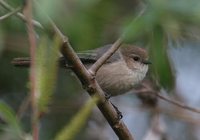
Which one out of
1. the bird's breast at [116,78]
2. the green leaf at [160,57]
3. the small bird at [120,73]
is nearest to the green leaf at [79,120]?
the green leaf at [160,57]

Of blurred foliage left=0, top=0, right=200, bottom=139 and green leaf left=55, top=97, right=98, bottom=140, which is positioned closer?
green leaf left=55, top=97, right=98, bottom=140

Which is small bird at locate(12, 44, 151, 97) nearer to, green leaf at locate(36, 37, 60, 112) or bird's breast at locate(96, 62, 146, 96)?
bird's breast at locate(96, 62, 146, 96)

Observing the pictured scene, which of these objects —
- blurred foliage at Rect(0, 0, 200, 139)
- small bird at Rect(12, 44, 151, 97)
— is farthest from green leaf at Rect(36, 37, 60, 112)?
small bird at Rect(12, 44, 151, 97)

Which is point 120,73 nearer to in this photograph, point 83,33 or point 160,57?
point 83,33

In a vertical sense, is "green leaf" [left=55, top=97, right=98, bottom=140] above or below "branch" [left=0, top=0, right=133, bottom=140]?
Answer: below

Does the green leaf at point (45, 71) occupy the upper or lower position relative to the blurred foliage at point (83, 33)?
lower

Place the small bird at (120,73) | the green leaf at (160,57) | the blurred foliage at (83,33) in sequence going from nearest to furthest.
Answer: the blurred foliage at (83,33), the green leaf at (160,57), the small bird at (120,73)

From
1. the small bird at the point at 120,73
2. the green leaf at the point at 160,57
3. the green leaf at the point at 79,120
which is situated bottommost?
the green leaf at the point at 79,120

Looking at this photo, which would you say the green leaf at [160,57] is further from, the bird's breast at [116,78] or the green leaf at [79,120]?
the green leaf at [79,120]

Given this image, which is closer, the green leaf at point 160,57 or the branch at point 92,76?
the branch at point 92,76
